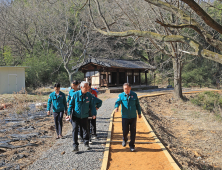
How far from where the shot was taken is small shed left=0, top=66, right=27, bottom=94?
2177 centimetres

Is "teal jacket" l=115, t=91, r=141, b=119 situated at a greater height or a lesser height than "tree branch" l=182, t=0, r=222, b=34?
lesser

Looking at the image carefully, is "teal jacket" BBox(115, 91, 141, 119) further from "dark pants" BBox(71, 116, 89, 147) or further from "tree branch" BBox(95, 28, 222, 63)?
"tree branch" BBox(95, 28, 222, 63)

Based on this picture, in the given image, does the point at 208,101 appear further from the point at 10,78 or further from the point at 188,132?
the point at 10,78

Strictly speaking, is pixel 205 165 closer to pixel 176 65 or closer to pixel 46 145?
pixel 46 145

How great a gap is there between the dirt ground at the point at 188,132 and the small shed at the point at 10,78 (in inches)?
590

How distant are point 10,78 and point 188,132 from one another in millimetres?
19396

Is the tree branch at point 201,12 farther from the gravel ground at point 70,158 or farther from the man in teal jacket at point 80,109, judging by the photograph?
the gravel ground at point 70,158

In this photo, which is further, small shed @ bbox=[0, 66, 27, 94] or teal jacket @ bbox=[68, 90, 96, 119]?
small shed @ bbox=[0, 66, 27, 94]

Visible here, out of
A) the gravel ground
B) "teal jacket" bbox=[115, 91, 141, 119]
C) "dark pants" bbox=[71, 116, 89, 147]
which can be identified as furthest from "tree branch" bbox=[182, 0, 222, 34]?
the gravel ground

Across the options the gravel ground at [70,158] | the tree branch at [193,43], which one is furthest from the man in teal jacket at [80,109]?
the tree branch at [193,43]

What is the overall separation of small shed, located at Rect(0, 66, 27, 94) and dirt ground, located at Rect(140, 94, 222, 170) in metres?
15.0

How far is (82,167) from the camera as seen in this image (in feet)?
14.2

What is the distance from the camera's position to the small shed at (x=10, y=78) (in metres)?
21.8

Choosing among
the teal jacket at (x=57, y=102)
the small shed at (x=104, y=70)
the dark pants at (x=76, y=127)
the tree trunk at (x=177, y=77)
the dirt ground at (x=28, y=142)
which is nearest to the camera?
the dirt ground at (x=28, y=142)
